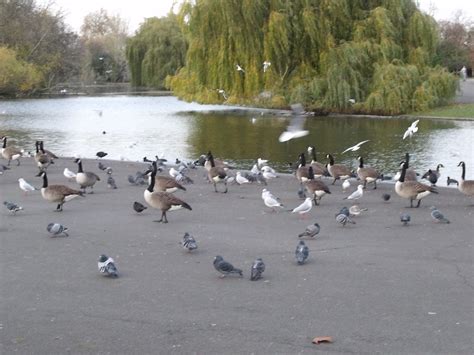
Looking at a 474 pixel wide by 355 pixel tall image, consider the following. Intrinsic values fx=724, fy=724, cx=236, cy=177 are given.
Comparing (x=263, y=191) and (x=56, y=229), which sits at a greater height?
(x=263, y=191)

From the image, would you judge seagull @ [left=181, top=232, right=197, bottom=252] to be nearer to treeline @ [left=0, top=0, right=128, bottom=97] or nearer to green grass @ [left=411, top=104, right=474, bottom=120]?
green grass @ [left=411, top=104, right=474, bottom=120]

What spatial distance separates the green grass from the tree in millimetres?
32978

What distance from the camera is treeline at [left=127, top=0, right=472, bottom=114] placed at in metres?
39.2

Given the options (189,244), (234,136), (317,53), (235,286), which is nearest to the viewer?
(235,286)

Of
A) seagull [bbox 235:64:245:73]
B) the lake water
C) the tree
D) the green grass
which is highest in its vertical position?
the tree

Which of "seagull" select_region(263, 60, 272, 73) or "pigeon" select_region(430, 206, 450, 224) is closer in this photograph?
"pigeon" select_region(430, 206, 450, 224)

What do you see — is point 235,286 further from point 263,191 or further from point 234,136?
point 234,136

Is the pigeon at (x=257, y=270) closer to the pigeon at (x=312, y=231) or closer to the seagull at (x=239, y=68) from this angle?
the pigeon at (x=312, y=231)

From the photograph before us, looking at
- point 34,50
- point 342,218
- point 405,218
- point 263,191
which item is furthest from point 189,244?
point 34,50

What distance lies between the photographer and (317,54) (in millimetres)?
40938

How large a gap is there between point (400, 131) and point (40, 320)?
27807 mm

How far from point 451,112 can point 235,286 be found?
34493mm

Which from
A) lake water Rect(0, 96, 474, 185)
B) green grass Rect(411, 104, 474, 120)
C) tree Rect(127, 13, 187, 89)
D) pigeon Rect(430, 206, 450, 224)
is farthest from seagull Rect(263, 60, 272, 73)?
→ tree Rect(127, 13, 187, 89)

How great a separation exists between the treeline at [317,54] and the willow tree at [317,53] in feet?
0.18
